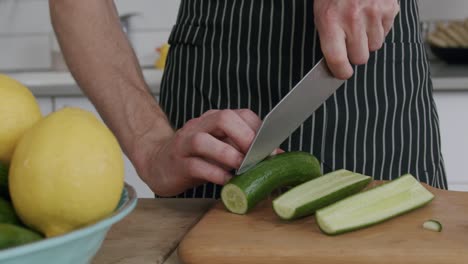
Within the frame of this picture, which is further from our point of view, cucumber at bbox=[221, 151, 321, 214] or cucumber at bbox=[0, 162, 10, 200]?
cucumber at bbox=[221, 151, 321, 214]

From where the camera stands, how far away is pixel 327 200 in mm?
929

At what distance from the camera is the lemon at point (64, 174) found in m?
0.59

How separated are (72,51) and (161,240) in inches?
19.8

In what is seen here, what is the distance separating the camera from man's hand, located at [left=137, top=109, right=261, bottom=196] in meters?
0.97

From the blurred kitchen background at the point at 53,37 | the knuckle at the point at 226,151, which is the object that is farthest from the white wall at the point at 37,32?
the knuckle at the point at 226,151

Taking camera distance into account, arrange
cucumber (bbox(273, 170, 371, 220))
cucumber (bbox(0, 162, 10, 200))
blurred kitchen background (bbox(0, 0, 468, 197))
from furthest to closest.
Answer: blurred kitchen background (bbox(0, 0, 468, 197)) < cucumber (bbox(273, 170, 371, 220)) < cucumber (bbox(0, 162, 10, 200))

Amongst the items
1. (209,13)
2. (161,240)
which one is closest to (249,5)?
(209,13)

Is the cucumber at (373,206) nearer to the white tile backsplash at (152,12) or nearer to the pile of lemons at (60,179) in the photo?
the pile of lemons at (60,179)

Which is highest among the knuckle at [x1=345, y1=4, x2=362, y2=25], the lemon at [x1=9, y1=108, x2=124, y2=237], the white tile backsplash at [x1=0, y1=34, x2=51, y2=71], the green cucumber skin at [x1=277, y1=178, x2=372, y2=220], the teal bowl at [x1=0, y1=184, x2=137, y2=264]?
the knuckle at [x1=345, y1=4, x2=362, y2=25]

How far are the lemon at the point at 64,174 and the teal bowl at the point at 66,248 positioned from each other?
0.02 metres

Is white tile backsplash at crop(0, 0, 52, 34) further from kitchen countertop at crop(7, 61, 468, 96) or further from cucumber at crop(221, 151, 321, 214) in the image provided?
cucumber at crop(221, 151, 321, 214)

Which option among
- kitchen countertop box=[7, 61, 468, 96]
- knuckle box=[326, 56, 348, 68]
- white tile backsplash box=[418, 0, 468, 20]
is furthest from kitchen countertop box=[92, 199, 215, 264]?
white tile backsplash box=[418, 0, 468, 20]

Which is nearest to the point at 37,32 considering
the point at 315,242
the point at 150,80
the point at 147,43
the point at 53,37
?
the point at 53,37

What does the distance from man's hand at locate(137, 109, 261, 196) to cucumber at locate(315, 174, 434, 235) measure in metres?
0.15
